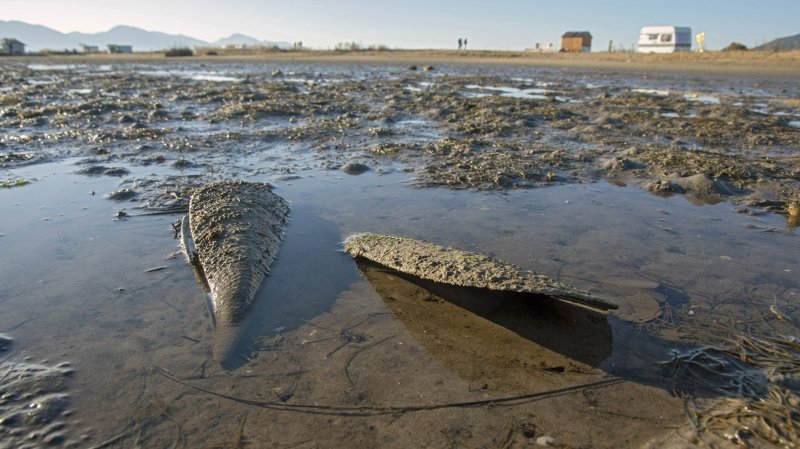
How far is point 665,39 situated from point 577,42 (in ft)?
41.8

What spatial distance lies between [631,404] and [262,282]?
2135 millimetres

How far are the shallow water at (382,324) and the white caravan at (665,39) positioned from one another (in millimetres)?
40464

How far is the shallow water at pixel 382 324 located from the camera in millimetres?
1903

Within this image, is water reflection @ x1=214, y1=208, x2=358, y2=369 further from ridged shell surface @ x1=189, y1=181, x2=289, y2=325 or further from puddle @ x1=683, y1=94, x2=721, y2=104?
puddle @ x1=683, y1=94, x2=721, y2=104

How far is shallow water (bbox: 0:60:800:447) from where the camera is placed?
6.24 feet

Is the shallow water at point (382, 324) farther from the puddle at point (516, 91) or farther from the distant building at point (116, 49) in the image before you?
the distant building at point (116, 49)

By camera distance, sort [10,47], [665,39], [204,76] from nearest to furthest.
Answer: [204,76] < [10,47] < [665,39]

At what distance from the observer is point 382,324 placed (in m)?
2.58

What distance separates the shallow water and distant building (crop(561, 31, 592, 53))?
5110cm

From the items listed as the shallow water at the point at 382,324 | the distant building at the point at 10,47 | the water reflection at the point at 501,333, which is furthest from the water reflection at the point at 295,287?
the distant building at the point at 10,47

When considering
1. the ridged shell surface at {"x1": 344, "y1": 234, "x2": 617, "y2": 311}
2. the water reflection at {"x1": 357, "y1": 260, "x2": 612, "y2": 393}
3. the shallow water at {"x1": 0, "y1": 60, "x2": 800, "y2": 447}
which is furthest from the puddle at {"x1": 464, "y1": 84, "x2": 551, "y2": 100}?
the water reflection at {"x1": 357, "y1": 260, "x2": 612, "y2": 393}

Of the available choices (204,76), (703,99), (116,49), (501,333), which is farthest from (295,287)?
(116,49)

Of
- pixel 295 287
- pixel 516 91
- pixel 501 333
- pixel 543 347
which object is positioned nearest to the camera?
pixel 543 347

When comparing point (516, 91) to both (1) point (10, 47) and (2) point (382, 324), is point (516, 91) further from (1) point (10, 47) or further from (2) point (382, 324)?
(1) point (10, 47)
